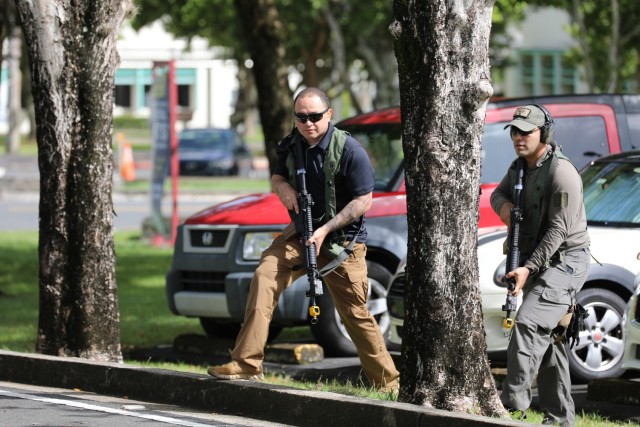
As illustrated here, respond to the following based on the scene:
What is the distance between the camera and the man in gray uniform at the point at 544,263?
8031 mm

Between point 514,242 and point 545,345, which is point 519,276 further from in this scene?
point 545,345

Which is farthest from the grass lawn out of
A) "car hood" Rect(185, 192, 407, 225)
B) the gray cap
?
the gray cap

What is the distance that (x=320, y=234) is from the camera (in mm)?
8883

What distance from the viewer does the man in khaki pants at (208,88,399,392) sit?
354 inches

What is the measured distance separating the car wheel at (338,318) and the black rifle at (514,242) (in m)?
3.85

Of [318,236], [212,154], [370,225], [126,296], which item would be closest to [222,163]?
[212,154]

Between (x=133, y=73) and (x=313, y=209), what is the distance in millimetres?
77787

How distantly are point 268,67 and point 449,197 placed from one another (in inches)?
364

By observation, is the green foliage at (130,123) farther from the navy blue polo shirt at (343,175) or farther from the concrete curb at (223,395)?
the navy blue polo shirt at (343,175)

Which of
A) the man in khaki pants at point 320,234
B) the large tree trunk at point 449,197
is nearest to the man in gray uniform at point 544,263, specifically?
the large tree trunk at point 449,197

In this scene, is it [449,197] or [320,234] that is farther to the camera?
[320,234]

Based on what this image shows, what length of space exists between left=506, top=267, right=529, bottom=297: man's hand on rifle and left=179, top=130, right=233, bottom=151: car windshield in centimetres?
4246

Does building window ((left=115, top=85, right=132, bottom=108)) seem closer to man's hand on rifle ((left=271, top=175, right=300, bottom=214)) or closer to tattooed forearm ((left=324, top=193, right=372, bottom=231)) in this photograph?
man's hand on rifle ((left=271, top=175, right=300, bottom=214))

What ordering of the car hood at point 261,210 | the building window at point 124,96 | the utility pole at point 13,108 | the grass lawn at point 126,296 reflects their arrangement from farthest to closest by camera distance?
the building window at point 124,96
the utility pole at point 13,108
the grass lawn at point 126,296
the car hood at point 261,210
